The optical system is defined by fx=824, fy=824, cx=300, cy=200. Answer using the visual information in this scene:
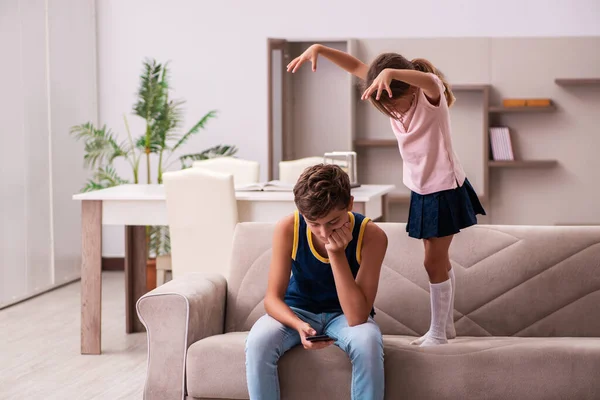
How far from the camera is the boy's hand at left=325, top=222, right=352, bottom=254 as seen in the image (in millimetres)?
2311

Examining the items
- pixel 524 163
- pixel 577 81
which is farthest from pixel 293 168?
pixel 577 81

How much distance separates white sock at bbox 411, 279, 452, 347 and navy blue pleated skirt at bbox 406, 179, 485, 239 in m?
0.17

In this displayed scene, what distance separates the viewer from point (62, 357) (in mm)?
4008

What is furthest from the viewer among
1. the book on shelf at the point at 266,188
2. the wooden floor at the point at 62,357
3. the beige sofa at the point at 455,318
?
the book on shelf at the point at 266,188

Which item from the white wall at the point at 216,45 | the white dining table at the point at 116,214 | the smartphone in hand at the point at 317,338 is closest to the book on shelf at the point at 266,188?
the white dining table at the point at 116,214

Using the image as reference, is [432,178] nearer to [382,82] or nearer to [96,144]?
[382,82]

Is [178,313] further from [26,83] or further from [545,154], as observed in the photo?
[545,154]

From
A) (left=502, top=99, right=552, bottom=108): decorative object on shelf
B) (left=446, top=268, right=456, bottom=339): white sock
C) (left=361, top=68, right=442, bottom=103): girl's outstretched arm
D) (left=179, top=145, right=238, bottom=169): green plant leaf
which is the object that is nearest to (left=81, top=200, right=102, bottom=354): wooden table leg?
(left=446, top=268, right=456, bottom=339): white sock

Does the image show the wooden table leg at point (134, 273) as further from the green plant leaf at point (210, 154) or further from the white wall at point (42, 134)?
the green plant leaf at point (210, 154)

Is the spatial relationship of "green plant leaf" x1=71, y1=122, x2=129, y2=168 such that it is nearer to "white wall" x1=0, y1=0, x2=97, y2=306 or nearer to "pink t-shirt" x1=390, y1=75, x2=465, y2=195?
"white wall" x1=0, y1=0, x2=97, y2=306

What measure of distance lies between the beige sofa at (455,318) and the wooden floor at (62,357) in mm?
844

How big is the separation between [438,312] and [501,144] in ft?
13.2

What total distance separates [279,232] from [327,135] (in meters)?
4.41

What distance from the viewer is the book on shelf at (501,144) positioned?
6.41 meters
